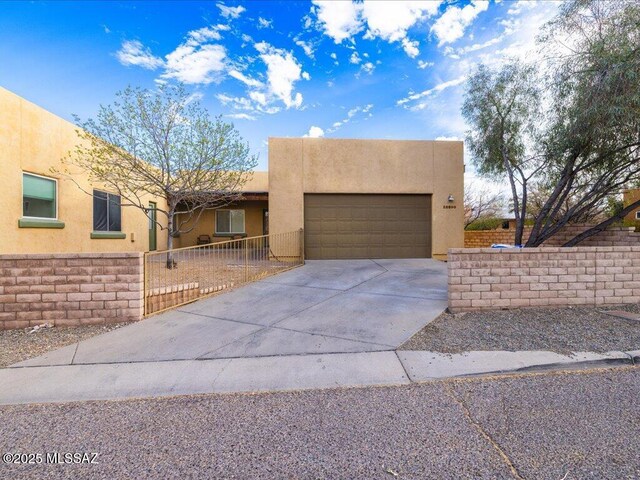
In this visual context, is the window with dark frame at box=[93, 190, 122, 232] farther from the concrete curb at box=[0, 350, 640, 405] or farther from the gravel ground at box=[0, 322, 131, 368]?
the concrete curb at box=[0, 350, 640, 405]

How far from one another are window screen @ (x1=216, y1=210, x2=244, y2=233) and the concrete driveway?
1050 cm

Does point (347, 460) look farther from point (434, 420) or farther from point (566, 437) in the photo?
point (566, 437)

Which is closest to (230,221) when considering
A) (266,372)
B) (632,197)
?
(266,372)

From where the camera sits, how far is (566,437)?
2.32m

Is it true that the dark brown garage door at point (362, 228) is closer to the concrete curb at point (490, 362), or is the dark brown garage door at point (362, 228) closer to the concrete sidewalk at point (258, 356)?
the concrete sidewalk at point (258, 356)

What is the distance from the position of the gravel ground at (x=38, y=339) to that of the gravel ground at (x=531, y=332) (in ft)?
15.0

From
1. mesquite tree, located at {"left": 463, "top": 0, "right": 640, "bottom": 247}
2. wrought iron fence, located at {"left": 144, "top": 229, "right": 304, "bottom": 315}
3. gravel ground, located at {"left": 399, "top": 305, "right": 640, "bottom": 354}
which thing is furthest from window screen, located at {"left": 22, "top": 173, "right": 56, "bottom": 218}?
mesquite tree, located at {"left": 463, "top": 0, "right": 640, "bottom": 247}

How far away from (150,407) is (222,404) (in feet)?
2.11

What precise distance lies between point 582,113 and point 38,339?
10.4 m

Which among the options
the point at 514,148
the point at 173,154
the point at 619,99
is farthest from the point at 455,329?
the point at 173,154

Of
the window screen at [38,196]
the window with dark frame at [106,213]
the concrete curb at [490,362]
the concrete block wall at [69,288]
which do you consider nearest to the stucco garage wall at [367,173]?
the window with dark frame at [106,213]

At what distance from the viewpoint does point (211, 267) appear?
29.6 ft

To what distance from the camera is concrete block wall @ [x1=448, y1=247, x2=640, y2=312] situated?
530 centimetres

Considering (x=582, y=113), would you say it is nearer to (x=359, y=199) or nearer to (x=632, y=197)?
(x=359, y=199)
